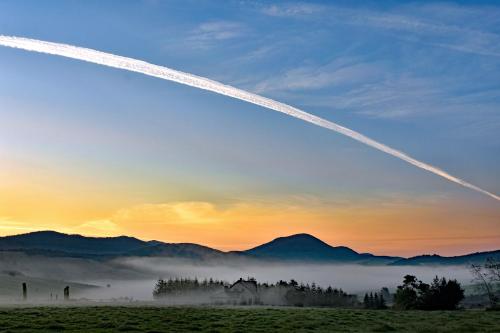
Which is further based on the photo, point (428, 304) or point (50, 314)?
point (428, 304)

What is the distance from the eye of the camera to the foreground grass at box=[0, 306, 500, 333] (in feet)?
192

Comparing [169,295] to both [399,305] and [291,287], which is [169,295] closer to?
[291,287]

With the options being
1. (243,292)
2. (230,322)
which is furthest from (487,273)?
(230,322)

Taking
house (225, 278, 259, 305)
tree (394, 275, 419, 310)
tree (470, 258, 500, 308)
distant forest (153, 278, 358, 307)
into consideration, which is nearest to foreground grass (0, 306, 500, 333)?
tree (394, 275, 419, 310)

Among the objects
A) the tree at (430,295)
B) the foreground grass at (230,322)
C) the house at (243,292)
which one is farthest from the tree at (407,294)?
the foreground grass at (230,322)

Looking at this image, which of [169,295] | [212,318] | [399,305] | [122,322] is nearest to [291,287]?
[169,295]

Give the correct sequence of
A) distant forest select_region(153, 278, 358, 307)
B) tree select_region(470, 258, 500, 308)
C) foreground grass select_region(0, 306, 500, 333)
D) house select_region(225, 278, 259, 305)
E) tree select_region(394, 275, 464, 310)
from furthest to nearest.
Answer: tree select_region(470, 258, 500, 308), distant forest select_region(153, 278, 358, 307), house select_region(225, 278, 259, 305), tree select_region(394, 275, 464, 310), foreground grass select_region(0, 306, 500, 333)

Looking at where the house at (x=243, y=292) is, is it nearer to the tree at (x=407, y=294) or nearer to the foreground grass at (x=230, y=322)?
the tree at (x=407, y=294)

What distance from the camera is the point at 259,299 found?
144000 millimetres

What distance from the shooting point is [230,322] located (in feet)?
220

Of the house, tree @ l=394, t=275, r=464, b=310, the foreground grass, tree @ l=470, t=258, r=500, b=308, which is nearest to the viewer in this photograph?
the foreground grass

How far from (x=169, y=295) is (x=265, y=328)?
363 ft

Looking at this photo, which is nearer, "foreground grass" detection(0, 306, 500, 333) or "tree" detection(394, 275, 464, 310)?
"foreground grass" detection(0, 306, 500, 333)

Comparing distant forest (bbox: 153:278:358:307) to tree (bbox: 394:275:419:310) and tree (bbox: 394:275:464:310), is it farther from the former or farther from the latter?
tree (bbox: 394:275:464:310)
